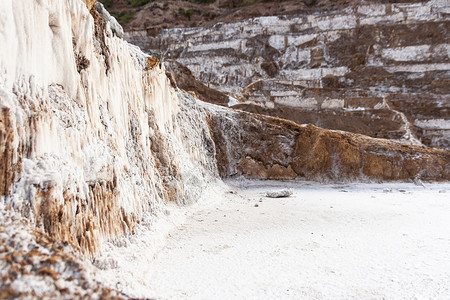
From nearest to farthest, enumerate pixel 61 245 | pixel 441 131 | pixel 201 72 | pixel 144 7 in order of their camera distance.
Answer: pixel 61 245, pixel 441 131, pixel 201 72, pixel 144 7

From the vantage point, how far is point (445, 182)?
12.7 m

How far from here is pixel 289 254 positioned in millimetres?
4523

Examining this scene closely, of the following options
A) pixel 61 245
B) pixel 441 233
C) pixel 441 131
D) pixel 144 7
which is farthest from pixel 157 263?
pixel 144 7

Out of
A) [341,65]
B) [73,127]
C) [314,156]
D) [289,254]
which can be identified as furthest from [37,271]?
[341,65]

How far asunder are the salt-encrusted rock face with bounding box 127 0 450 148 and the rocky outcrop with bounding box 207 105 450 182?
28.1 ft

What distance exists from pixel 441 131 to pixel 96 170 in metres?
25.9

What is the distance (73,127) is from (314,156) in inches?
429

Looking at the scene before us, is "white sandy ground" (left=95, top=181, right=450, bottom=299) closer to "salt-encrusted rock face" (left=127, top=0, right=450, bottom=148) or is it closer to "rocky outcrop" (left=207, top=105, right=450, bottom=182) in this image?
"rocky outcrop" (left=207, top=105, right=450, bottom=182)

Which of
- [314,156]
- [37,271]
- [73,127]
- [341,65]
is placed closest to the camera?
[37,271]

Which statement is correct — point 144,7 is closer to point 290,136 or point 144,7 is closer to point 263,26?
point 263,26

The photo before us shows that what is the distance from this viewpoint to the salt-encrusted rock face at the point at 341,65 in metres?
23.0

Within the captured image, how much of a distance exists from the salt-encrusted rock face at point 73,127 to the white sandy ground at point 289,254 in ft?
2.11

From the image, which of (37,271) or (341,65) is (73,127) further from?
(341,65)

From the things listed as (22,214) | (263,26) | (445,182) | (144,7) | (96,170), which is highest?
(144,7)
